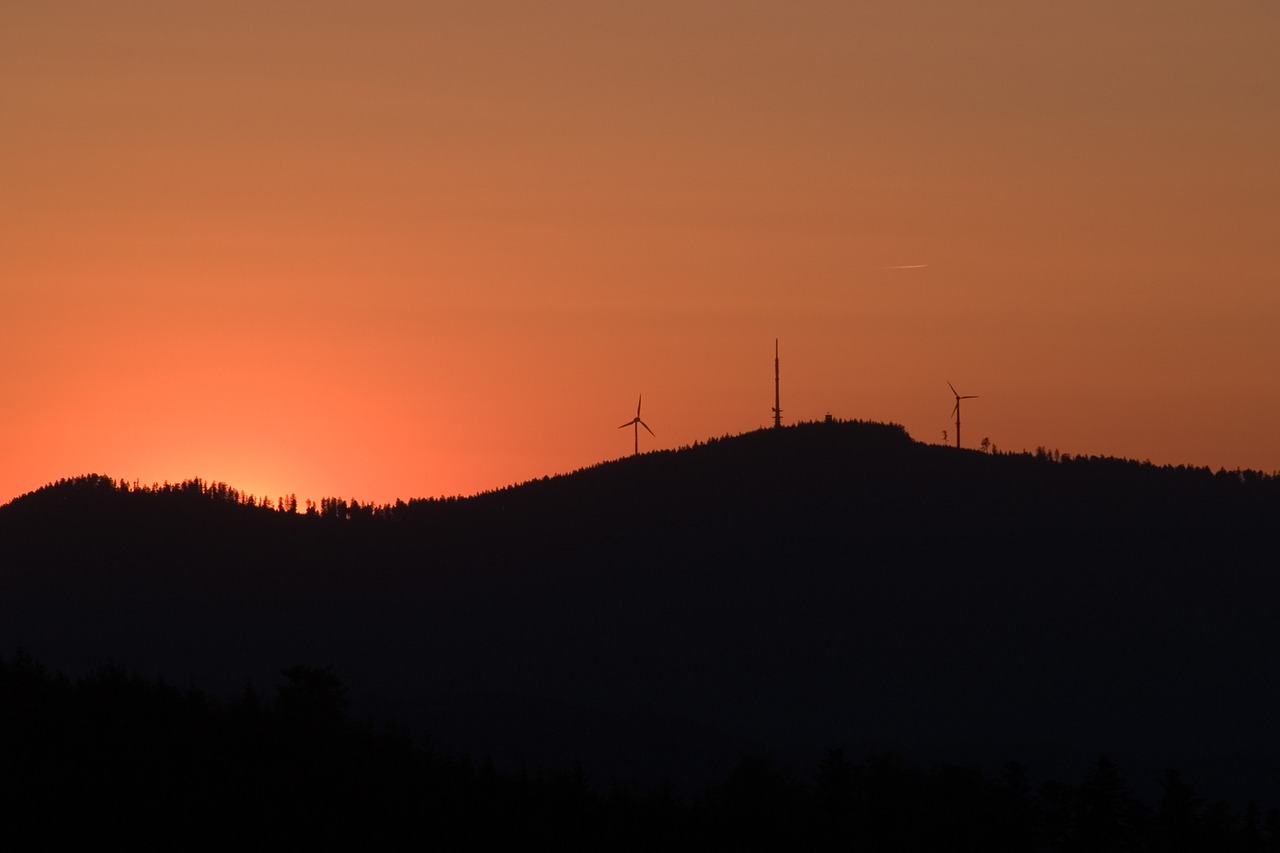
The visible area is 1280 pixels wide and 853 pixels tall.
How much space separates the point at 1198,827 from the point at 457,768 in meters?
41.3

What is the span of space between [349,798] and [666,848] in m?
17.3

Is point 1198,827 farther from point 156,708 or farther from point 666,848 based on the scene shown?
point 156,708

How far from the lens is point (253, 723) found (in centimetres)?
13112

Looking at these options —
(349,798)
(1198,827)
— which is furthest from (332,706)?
(1198,827)

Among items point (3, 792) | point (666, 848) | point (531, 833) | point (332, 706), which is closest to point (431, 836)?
point (531, 833)

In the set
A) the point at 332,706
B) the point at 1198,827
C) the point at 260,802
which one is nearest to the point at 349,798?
the point at 260,802

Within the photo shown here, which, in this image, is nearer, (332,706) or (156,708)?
(156,708)

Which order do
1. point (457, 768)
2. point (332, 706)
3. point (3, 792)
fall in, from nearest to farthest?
point (3, 792), point (457, 768), point (332, 706)

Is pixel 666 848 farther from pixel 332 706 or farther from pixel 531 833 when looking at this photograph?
pixel 332 706

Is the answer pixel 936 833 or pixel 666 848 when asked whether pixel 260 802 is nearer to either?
A: pixel 666 848

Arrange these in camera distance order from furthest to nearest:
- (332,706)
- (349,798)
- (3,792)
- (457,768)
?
(332,706) < (457,768) < (349,798) < (3,792)

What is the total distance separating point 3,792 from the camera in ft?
361

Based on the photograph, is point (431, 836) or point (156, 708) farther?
point (156, 708)

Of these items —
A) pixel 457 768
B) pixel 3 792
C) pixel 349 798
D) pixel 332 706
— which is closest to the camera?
pixel 3 792
